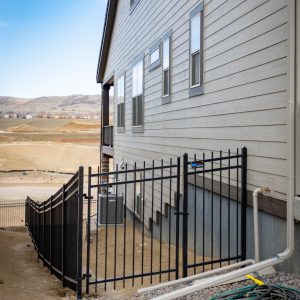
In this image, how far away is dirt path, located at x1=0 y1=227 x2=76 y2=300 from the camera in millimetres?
7461

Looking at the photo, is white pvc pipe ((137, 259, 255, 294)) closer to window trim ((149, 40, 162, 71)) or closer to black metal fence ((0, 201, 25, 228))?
window trim ((149, 40, 162, 71))

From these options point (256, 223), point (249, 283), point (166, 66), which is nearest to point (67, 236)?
point (256, 223)

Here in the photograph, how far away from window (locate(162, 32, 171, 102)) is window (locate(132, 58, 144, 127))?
2741mm

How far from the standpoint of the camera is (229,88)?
26.8 ft

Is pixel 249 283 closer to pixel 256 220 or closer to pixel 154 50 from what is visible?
pixel 256 220

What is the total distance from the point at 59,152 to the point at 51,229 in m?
67.3

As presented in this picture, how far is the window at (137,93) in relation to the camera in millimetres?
15695

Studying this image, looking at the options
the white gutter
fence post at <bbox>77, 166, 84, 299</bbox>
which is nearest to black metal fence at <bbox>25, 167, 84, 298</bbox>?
fence post at <bbox>77, 166, 84, 299</bbox>

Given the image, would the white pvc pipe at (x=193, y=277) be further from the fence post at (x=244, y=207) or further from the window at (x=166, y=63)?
the window at (x=166, y=63)

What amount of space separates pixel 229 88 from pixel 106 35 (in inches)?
609

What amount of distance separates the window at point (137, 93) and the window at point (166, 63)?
8.99 ft

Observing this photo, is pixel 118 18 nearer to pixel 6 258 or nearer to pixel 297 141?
pixel 6 258

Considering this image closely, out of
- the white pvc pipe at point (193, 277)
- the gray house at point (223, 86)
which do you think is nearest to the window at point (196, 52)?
the gray house at point (223, 86)

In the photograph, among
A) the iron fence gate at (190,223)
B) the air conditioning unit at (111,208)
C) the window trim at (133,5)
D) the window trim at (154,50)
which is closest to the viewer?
the iron fence gate at (190,223)
